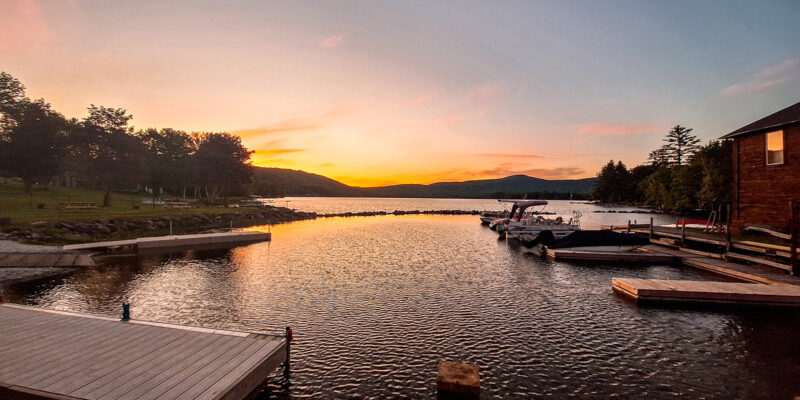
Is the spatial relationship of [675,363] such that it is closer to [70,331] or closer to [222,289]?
[70,331]

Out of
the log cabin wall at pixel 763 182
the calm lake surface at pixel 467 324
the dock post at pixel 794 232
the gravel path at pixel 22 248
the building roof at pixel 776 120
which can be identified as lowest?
the calm lake surface at pixel 467 324

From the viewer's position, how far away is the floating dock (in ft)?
89.4

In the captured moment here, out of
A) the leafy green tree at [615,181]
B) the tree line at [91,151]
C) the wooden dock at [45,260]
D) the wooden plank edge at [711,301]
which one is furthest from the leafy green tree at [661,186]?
the wooden dock at [45,260]

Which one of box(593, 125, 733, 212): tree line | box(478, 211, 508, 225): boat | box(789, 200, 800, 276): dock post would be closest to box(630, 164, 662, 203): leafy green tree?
box(593, 125, 733, 212): tree line

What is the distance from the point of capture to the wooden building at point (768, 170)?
22484 mm

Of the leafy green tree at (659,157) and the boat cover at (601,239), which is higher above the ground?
the leafy green tree at (659,157)

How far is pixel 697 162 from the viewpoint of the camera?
80.0 m

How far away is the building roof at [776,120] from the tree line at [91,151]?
73.4m

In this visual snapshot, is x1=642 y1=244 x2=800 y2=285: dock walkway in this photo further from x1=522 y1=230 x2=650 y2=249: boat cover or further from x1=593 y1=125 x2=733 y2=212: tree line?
x1=593 y1=125 x2=733 y2=212: tree line

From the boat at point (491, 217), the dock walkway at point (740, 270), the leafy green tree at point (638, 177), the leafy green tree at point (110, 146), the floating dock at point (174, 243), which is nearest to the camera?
the dock walkway at point (740, 270)

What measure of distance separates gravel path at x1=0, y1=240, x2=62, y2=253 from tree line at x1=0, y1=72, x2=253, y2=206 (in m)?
31.4

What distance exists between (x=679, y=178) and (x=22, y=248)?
10846 cm

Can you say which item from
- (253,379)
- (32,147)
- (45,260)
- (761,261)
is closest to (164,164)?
(32,147)

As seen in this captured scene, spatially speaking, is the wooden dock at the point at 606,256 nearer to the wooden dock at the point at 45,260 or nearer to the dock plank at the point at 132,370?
the dock plank at the point at 132,370
